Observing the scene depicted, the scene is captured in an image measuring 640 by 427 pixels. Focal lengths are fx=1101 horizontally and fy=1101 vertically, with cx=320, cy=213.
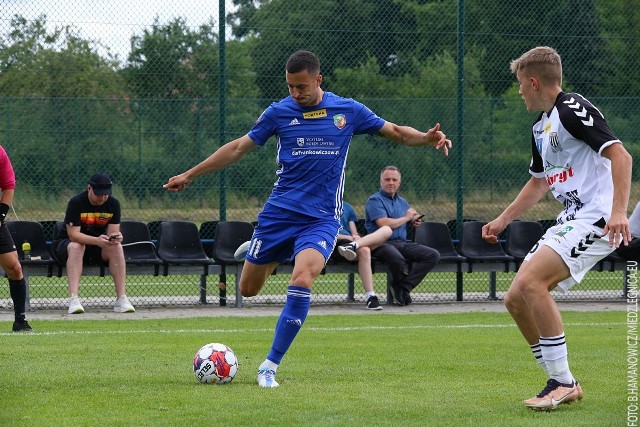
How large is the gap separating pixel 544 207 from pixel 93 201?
7285mm

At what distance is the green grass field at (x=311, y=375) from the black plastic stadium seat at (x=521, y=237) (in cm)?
269

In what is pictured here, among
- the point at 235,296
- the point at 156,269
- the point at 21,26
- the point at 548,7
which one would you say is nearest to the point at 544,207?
the point at 548,7

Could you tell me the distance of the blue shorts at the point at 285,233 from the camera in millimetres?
7477

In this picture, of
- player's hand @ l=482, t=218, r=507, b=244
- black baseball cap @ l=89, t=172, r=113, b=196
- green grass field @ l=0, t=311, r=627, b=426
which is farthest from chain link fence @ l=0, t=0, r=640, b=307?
player's hand @ l=482, t=218, r=507, b=244

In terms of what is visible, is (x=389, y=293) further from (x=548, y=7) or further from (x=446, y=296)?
(x=548, y=7)

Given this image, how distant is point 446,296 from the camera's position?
50.2 ft

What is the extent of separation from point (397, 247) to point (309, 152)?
673cm

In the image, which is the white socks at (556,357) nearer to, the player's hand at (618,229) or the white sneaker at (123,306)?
the player's hand at (618,229)

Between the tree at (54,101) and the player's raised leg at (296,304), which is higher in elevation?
the tree at (54,101)

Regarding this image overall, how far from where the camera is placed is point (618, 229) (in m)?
5.86

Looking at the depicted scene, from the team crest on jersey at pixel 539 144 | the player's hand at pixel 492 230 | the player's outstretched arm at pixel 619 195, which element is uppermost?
the team crest on jersey at pixel 539 144

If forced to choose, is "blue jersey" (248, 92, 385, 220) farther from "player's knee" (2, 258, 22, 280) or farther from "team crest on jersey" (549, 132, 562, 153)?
"player's knee" (2, 258, 22, 280)

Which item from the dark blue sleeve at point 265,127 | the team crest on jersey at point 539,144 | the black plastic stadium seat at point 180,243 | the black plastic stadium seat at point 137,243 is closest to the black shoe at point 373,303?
the black plastic stadium seat at point 180,243

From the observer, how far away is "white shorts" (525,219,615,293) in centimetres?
617
